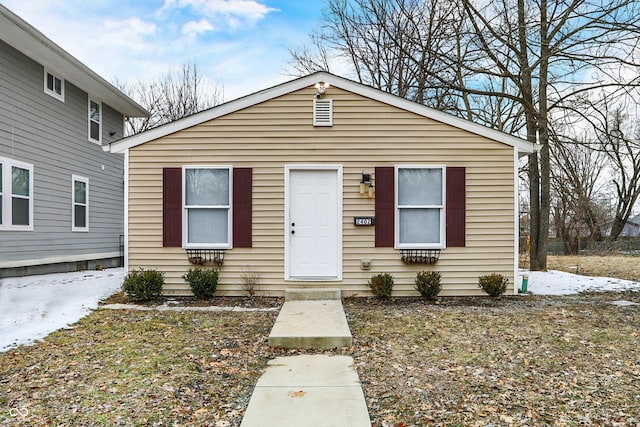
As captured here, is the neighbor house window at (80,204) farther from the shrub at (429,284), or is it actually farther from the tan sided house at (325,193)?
the shrub at (429,284)

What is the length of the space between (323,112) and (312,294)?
2932 mm

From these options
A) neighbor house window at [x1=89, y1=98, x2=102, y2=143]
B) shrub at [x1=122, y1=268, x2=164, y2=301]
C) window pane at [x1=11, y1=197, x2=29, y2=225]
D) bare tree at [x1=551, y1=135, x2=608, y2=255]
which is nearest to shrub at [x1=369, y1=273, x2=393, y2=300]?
shrub at [x1=122, y1=268, x2=164, y2=301]

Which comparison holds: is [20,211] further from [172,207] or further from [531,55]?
[531,55]

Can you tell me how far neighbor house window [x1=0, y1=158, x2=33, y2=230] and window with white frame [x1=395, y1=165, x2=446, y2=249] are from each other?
7346 millimetres

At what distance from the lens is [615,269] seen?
11.9m

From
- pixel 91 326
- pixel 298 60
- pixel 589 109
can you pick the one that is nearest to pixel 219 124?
pixel 91 326

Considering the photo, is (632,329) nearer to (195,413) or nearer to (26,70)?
(195,413)

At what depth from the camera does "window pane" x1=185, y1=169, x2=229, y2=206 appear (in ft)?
22.9

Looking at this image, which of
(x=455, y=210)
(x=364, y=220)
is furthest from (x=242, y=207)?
(x=455, y=210)

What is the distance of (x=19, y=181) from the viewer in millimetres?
8508

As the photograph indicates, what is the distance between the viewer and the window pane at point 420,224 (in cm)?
→ 693

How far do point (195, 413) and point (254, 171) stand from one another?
178 inches

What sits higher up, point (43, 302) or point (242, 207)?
point (242, 207)

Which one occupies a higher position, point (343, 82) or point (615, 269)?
point (343, 82)
